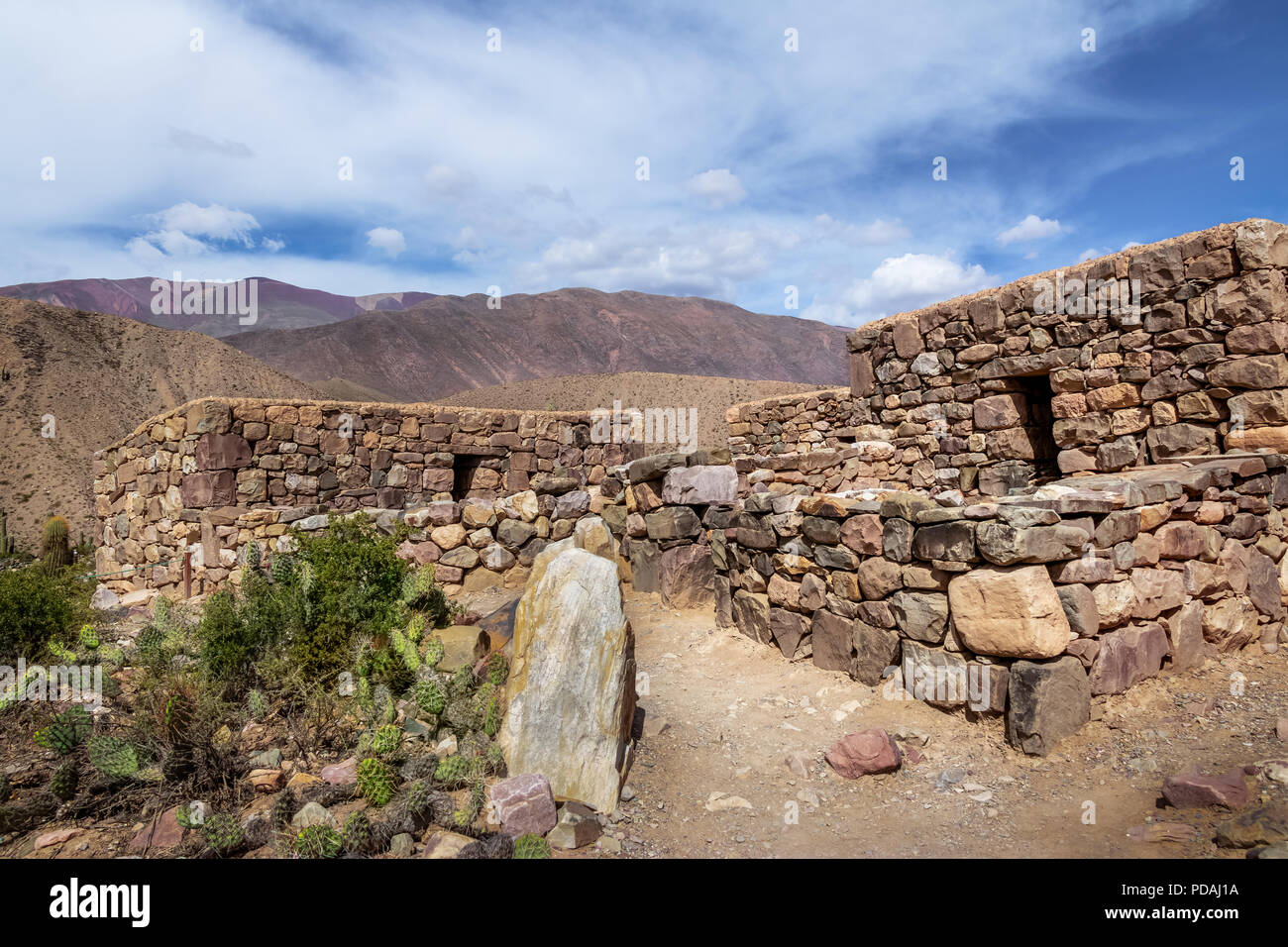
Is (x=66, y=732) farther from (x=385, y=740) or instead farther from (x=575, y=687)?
(x=575, y=687)

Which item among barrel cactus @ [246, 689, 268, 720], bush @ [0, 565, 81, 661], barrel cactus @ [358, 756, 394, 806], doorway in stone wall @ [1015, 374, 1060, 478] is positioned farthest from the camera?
doorway in stone wall @ [1015, 374, 1060, 478]

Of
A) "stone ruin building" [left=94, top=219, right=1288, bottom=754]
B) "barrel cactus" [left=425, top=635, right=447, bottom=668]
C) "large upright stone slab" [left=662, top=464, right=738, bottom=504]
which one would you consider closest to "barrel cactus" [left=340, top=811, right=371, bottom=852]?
"barrel cactus" [left=425, top=635, right=447, bottom=668]

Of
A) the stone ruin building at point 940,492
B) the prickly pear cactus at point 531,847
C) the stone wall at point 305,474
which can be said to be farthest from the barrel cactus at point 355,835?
the stone wall at point 305,474

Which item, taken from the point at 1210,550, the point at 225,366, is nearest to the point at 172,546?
the point at 1210,550

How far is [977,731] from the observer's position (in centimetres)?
371

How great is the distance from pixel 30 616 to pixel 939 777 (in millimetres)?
6670

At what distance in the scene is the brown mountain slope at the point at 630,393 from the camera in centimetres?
2998

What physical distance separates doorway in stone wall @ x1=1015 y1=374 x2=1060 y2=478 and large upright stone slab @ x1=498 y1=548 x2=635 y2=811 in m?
5.79

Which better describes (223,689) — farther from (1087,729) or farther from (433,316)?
(433,316)

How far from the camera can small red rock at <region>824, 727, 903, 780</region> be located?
356cm

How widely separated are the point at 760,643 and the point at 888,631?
128cm

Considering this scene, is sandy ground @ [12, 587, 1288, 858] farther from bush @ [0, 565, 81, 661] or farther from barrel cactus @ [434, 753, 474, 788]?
bush @ [0, 565, 81, 661]

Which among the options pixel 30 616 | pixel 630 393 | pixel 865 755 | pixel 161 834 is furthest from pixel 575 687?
pixel 630 393

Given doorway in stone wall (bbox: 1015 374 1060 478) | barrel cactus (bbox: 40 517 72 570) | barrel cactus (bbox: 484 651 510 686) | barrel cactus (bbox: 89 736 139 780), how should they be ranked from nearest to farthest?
barrel cactus (bbox: 89 736 139 780) → barrel cactus (bbox: 484 651 510 686) → doorway in stone wall (bbox: 1015 374 1060 478) → barrel cactus (bbox: 40 517 72 570)
